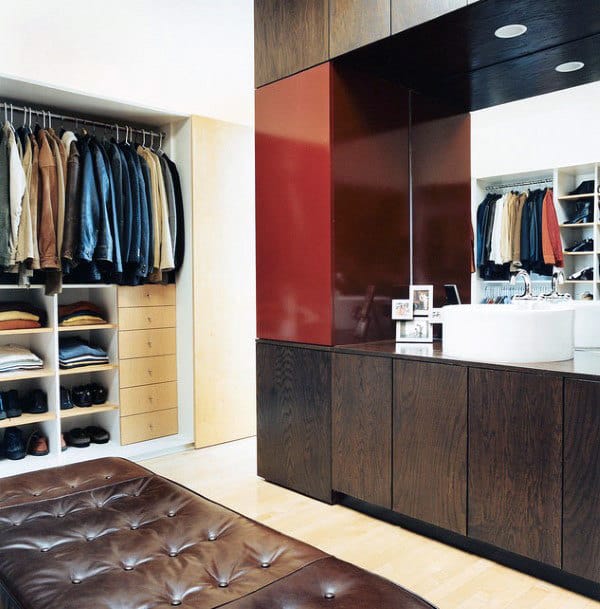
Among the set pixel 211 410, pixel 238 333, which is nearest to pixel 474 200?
pixel 238 333

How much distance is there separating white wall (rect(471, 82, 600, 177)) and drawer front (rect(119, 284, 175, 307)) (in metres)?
1.87

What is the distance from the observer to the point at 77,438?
3359 millimetres

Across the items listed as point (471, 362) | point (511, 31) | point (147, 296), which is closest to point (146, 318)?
point (147, 296)

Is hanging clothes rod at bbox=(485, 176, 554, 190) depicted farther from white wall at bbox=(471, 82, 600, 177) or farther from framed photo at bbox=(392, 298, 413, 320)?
framed photo at bbox=(392, 298, 413, 320)

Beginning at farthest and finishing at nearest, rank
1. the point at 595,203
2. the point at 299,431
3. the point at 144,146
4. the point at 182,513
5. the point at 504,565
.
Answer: the point at 144,146 < the point at 299,431 < the point at 595,203 < the point at 504,565 < the point at 182,513

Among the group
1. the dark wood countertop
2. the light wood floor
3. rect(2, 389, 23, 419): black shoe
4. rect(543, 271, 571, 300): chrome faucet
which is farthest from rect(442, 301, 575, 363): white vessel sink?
rect(2, 389, 23, 419): black shoe

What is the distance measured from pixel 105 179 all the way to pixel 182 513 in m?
2.09

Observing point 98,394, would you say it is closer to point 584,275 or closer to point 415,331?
point 415,331

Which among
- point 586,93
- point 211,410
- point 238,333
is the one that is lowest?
point 211,410

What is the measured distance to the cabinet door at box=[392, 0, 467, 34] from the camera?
2.10 metres

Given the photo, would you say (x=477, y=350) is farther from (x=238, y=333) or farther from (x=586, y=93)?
(x=238, y=333)

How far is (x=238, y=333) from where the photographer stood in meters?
3.68

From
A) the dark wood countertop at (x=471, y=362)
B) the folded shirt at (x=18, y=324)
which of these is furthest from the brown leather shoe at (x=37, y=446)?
the dark wood countertop at (x=471, y=362)

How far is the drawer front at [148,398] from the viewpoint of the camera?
3.43 meters
